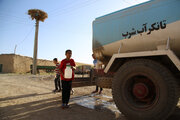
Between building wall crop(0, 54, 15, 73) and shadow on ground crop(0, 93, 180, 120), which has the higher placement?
building wall crop(0, 54, 15, 73)

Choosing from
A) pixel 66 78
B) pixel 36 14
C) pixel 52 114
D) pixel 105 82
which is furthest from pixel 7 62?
pixel 105 82

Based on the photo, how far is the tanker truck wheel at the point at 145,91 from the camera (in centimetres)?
230

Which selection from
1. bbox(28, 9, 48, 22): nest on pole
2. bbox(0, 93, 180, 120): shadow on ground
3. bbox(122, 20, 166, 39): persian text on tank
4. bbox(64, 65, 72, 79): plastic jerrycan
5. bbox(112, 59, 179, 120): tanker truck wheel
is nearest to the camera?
bbox(112, 59, 179, 120): tanker truck wheel

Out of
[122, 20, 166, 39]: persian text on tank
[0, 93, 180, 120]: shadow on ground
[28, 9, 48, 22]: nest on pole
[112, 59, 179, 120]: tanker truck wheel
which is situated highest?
[28, 9, 48, 22]: nest on pole

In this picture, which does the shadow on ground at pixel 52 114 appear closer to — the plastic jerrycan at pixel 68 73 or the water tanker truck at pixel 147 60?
the water tanker truck at pixel 147 60

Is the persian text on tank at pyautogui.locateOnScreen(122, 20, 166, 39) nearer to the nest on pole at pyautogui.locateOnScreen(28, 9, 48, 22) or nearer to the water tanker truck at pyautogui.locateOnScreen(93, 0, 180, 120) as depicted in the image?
the water tanker truck at pyautogui.locateOnScreen(93, 0, 180, 120)

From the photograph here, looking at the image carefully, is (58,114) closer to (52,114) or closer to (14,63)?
(52,114)

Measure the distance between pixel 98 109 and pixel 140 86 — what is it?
150cm

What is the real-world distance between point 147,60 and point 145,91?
0.61 m

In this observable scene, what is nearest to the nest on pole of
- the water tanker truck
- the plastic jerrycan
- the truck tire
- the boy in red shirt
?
the boy in red shirt

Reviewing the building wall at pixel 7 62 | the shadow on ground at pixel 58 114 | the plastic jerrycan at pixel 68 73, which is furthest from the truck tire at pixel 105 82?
the building wall at pixel 7 62

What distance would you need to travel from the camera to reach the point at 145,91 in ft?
8.87

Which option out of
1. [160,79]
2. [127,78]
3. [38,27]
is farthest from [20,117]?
[38,27]

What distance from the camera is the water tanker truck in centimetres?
238
